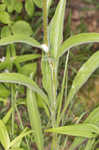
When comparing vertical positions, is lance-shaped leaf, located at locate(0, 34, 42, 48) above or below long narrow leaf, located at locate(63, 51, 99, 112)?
above

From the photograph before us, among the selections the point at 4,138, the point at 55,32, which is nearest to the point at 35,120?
the point at 4,138

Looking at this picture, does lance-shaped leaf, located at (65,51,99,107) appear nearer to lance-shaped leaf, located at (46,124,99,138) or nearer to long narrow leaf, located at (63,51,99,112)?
long narrow leaf, located at (63,51,99,112)

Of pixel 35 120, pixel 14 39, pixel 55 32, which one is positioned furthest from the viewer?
pixel 35 120

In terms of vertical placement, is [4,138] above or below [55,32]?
below

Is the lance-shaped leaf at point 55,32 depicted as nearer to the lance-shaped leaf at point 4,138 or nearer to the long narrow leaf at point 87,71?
the long narrow leaf at point 87,71

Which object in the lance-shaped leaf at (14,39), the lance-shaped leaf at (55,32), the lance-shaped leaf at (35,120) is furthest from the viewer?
the lance-shaped leaf at (35,120)

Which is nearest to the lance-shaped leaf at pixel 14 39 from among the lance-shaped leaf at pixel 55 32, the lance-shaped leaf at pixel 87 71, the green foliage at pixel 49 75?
the green foliage at pixel 49 75

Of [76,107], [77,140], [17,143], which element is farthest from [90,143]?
[76,107]

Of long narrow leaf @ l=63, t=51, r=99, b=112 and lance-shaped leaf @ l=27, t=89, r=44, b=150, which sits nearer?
long narrow leaf @ l=63, t=51, r=99, b=112

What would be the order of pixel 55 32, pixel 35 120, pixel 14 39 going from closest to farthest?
pixel 14 39 < pixel 55 32 < pixel 35 120

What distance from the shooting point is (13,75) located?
0.81 metres

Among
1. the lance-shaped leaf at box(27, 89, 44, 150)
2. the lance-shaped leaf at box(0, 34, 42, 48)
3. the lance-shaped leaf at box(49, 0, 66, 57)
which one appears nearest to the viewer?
the lance-shaped leaf at box(0, 34, 42, 48)

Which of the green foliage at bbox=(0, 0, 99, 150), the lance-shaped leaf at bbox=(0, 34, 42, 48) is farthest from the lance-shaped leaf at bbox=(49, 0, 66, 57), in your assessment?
the lance-shaped leaf at bbox=(0, 34, 42, 48)

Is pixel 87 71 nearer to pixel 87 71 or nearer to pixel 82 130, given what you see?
pixel 87 71
